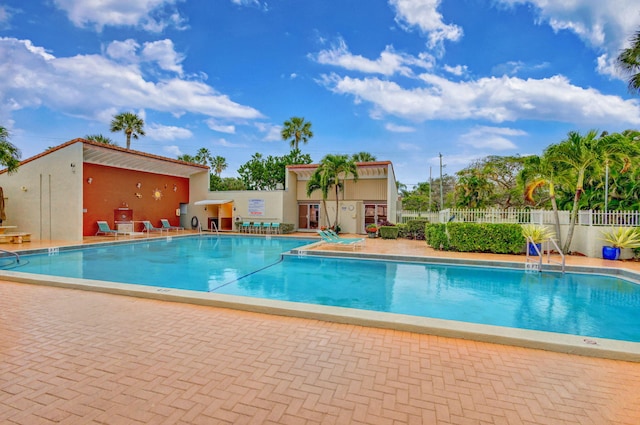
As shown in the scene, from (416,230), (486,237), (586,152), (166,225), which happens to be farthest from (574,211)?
(166,225)

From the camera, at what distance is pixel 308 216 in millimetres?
22641

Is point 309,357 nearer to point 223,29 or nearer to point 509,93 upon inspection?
point 223,29

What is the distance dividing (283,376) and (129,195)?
19.0m

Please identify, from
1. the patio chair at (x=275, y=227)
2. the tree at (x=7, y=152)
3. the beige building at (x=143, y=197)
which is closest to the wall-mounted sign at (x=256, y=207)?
the beige building at (x=143, y=197)

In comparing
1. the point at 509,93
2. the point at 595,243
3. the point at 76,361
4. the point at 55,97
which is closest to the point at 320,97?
the point at 509,93

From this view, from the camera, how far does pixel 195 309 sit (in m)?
4.85

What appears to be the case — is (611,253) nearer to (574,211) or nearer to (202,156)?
(574,211)

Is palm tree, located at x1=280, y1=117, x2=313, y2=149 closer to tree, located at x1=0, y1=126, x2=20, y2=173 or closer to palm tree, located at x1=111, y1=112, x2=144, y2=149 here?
palm tree, located at x1=111, y1=112, x2=144, y2=149

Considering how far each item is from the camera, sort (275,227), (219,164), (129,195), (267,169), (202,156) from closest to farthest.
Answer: (129,195) → (275,227) → (267,169) → (202,156) → (219,164)

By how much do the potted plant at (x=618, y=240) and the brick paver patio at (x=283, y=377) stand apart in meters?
9.86

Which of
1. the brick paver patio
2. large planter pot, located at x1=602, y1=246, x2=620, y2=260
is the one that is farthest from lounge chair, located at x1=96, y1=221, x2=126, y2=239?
large planter pot, located at x1=602, y1=246, x2=620, y2=260

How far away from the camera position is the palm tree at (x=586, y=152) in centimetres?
1017

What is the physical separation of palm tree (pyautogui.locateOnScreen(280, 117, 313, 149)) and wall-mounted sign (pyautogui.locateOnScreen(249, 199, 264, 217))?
12.7 metres

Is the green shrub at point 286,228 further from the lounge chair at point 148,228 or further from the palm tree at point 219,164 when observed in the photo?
the palm tree at point 219,164
